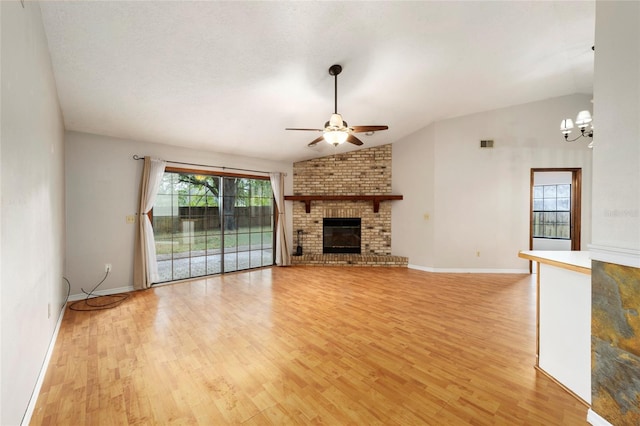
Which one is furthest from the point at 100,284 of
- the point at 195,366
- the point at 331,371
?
the point at 331,371

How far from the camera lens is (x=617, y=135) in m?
Answer: 1.37

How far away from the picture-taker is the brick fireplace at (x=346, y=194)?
20.3 ft

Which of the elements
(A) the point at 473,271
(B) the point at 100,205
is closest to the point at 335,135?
(B) the point at 100,205

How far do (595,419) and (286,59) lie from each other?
3.61 meters

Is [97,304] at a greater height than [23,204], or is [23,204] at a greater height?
[23,204]

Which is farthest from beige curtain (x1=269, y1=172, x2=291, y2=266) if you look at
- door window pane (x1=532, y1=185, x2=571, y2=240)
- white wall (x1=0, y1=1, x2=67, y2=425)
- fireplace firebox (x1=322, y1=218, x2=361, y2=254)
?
door window pane (x1=532, y1=185, x2=571, y2=240)

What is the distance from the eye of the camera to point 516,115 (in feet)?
16.4

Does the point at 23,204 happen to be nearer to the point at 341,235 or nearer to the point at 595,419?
the point at 595,419

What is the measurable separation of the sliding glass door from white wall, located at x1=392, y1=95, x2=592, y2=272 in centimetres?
370

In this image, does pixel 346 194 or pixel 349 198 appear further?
pixel 346 194

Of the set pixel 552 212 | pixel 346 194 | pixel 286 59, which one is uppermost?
pixel 286 59

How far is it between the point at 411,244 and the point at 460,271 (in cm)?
110

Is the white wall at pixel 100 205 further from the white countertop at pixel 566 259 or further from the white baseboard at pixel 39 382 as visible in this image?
the white countertop at pixel 566 259

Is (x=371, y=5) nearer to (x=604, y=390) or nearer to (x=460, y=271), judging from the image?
(x=604, y=390)
